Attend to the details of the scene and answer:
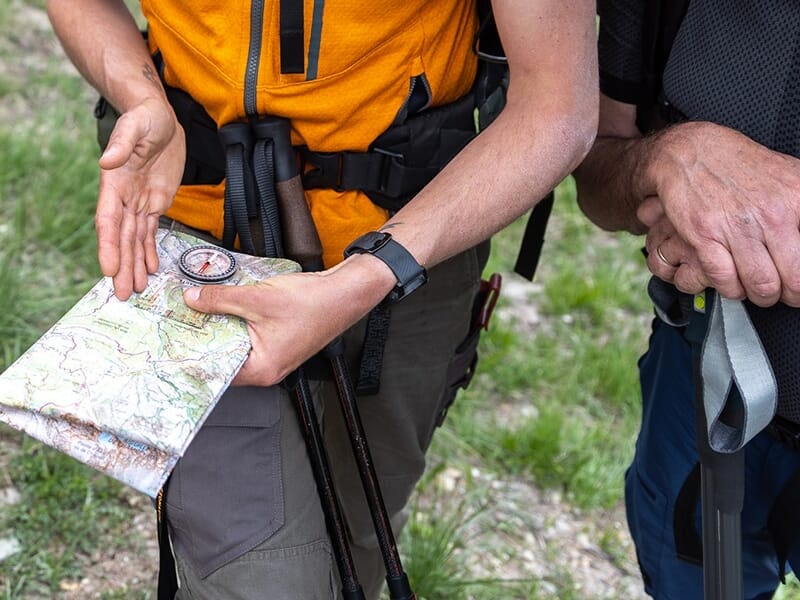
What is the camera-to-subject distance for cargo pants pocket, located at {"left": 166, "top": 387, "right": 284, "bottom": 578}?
207 cm

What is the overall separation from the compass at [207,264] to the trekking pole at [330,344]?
7.2 inches

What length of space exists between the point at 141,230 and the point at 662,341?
1.29m

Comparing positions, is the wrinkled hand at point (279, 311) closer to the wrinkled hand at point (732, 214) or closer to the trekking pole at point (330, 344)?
the trekking pole at point (330, 344)

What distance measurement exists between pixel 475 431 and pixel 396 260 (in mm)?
2268

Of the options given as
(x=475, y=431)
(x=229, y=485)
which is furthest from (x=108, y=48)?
(x=475, y=431)

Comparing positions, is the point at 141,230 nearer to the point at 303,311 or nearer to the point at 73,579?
the point at 303,311

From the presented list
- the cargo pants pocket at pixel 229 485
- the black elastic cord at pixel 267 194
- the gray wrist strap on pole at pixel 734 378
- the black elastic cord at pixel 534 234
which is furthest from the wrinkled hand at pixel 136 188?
the gray wrist strap on pole at pixel 734 378

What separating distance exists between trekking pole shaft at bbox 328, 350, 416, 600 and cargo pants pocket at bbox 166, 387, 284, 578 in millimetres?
156

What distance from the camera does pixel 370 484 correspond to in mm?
2227

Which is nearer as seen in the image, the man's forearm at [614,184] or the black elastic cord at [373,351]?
the man's forearm at [614,184]

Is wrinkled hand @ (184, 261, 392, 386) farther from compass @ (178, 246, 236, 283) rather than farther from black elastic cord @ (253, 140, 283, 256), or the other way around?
black elastic cord @ (253, 140, 283, 256)

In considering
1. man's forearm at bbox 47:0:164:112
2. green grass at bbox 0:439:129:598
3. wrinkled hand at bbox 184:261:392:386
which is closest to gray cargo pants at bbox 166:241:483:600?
wrinkled hand at bbox 184:261:392:386

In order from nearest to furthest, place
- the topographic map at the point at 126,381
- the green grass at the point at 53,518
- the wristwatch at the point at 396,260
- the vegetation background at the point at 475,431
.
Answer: the topographic map at the point at 126,381 → the wristwatch at the point at 396,260 → the green grass at the point at 53,518 → the vegetation background at the point at 475,431

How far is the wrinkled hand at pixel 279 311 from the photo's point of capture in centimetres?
189
